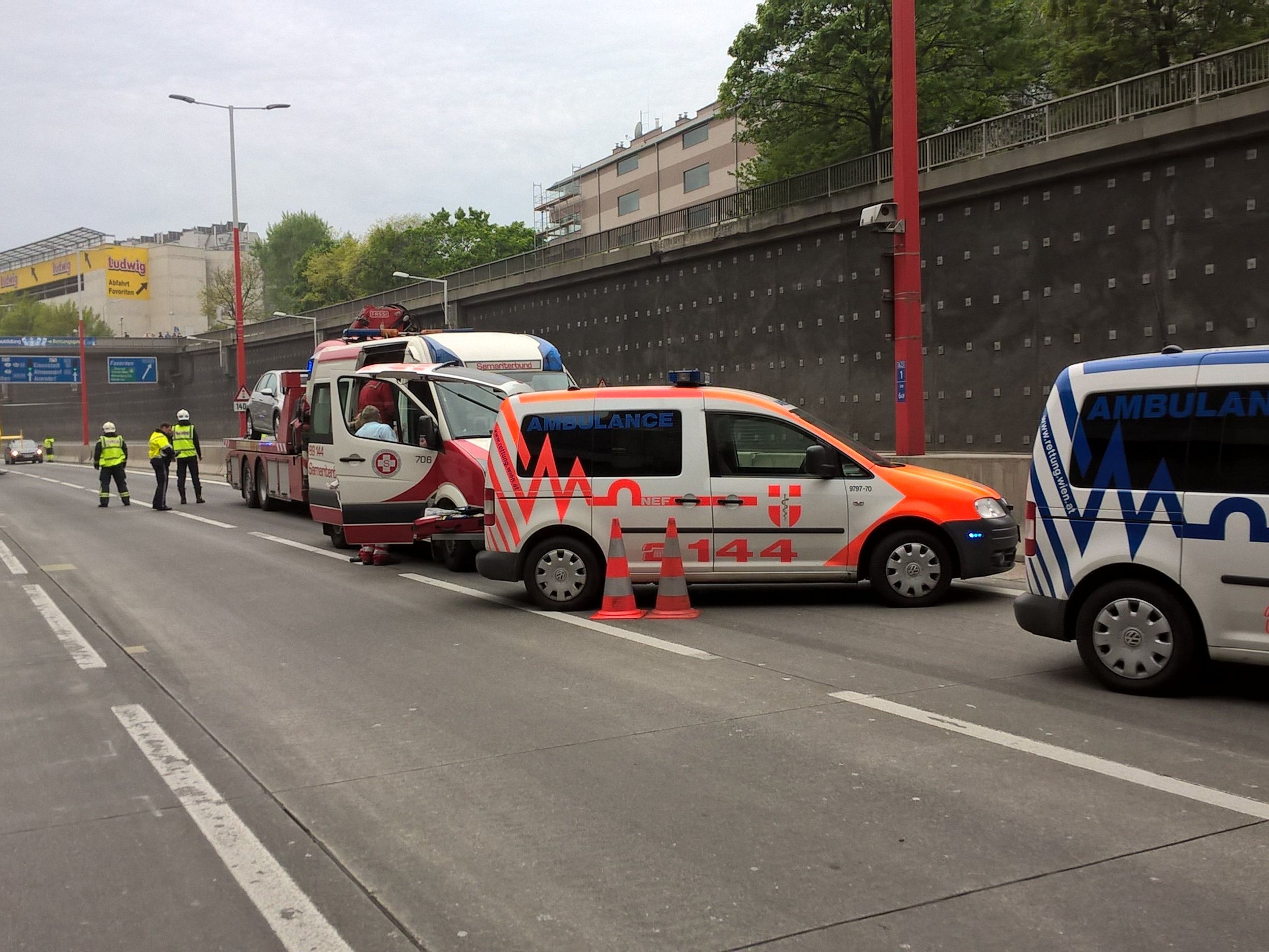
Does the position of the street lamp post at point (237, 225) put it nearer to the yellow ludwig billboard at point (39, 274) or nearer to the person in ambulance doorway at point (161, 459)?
the person in ambulance doorway at point (161, 459)

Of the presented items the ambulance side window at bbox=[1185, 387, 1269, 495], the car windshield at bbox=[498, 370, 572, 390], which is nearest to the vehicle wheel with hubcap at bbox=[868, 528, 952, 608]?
the ambulance side window at bbox=[1185, 387, 1269, 495]

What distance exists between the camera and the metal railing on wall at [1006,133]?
63.1ft

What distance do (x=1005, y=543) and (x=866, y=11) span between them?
2580 cm

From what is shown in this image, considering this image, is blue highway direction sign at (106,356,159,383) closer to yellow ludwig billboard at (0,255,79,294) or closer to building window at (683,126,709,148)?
building window at (683,126,709,148)

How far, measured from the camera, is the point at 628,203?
86.6m

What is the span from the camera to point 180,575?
13.4 m

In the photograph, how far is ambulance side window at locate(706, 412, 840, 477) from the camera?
10.0 meters

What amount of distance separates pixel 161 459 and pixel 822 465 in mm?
17820

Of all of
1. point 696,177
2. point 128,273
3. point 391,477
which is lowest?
point 391,477

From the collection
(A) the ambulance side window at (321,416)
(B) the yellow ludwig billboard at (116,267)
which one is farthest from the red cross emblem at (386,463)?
(B) the yellow ludwig billboard at (116,267)

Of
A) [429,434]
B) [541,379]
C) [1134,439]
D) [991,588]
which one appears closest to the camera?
[1134,439]

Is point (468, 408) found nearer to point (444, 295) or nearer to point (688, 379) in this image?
point (688, 379)

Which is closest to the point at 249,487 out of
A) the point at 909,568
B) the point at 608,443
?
the point at 608,443

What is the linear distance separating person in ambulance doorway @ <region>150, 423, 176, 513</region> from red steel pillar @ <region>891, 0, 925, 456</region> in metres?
15.2
